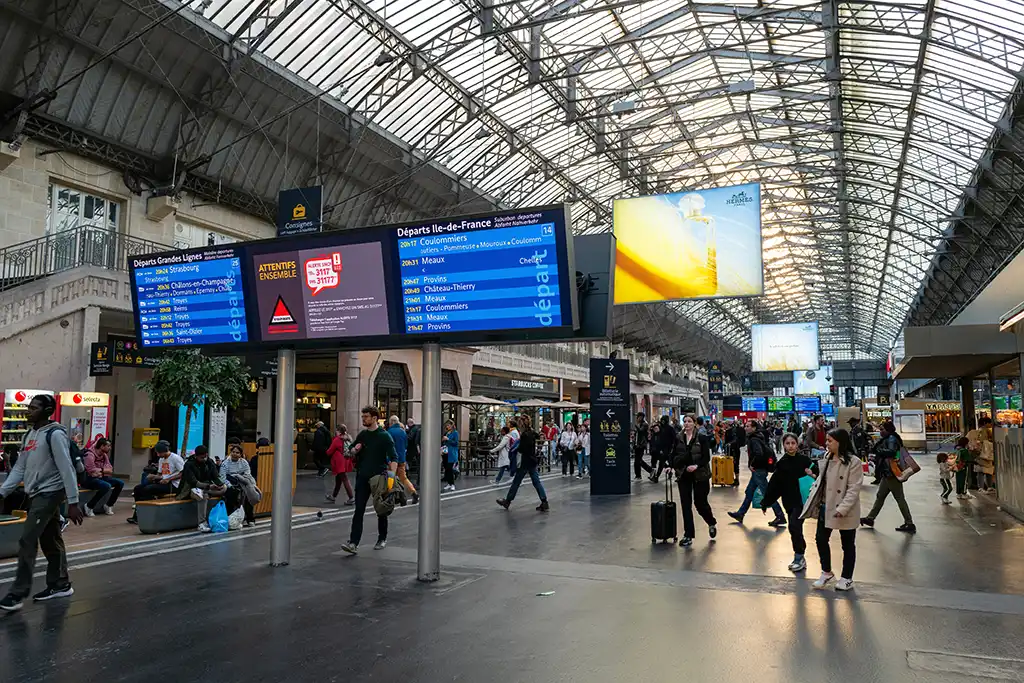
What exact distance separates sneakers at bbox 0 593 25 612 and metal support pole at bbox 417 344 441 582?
3565 mm

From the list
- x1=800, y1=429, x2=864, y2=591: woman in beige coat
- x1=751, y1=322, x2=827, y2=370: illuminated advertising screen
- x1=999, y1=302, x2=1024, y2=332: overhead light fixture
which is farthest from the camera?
x1=751, y1=322, x2=827, y2=370: illuminated advertising screen

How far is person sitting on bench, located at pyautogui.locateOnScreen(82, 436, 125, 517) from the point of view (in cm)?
1291

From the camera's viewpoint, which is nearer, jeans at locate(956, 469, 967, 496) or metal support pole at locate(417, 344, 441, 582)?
metal support pole at locate(417, 344, 441, 582)

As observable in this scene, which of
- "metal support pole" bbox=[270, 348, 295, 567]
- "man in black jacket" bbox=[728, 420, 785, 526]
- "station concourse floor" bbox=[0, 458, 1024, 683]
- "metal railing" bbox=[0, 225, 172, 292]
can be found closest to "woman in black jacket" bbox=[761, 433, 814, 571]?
"station concourse floor" bbox=[0, 458, 1024, 683]

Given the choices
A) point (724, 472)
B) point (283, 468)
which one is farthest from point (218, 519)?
point (724, 472)

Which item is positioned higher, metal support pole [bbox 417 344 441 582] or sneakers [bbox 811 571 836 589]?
metal support pole [bbox 417 344 441 582]

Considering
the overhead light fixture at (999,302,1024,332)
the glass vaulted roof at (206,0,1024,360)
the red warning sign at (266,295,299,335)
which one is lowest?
the red warning sign at (266,295,299,335)

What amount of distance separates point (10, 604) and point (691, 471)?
763 cm

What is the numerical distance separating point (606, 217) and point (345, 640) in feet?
128

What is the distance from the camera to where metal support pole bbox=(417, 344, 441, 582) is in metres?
7.76

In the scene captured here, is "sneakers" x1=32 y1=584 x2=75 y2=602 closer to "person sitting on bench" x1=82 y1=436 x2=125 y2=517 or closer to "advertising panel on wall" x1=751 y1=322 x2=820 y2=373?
"person sitting on bench" x1=82 y1=436 x2=125 y2=517

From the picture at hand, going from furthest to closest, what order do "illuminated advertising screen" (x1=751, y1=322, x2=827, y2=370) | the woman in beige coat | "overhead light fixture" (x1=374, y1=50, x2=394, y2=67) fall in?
"illuminated advertising screen" (x1=751, y1=322, x2=827, y2=370)
"overhead light fixture" (x1=374, y1=50, x2=394, y2=67)
the woman in beige coat

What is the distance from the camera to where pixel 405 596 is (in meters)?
6.99

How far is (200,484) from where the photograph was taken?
11.5 meters
